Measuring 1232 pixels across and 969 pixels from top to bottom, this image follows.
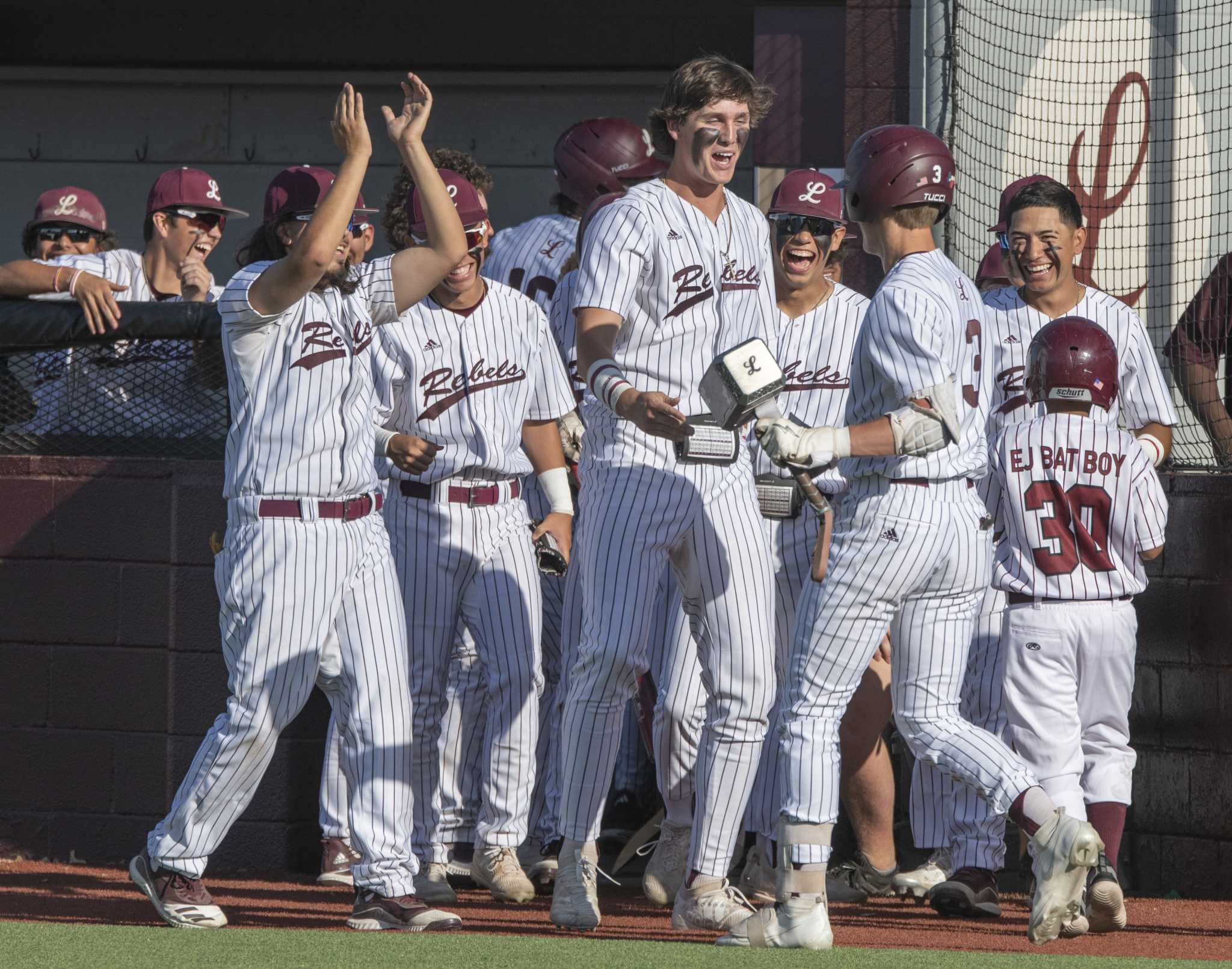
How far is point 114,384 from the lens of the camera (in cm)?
578

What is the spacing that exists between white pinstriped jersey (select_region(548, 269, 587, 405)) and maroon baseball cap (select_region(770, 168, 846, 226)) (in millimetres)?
708

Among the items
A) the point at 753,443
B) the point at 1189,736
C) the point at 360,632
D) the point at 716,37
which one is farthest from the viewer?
the point at 716,37

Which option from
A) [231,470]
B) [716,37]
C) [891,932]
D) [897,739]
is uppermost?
[716,37]

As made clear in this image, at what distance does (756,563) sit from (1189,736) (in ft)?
6.85

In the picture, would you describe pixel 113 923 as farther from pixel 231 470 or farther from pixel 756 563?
pixel 756 563

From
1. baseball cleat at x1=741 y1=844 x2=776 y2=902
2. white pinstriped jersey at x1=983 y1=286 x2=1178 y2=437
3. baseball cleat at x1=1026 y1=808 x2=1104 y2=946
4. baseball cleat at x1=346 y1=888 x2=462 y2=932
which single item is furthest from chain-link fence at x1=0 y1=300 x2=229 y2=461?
baseball cleat at x1=1026 y1=808 x2=1104 y2=946

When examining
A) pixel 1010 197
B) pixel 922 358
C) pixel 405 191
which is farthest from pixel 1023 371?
pixel 405 191

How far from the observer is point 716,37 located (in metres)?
11.1

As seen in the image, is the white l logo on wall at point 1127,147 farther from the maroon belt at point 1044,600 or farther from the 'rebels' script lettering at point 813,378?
the maroon belt at point 1044,600

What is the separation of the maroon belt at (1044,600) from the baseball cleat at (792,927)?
1.25 metres

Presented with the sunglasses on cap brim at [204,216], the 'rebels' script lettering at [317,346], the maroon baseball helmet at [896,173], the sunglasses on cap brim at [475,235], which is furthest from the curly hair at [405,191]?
the maroon baseball helmet at [896,173]

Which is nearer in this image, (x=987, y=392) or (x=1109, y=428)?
(x=987, y=392)

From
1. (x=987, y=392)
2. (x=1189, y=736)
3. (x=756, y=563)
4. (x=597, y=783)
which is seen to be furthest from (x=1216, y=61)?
(x=597, y=783)

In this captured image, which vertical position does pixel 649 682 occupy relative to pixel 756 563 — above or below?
below
